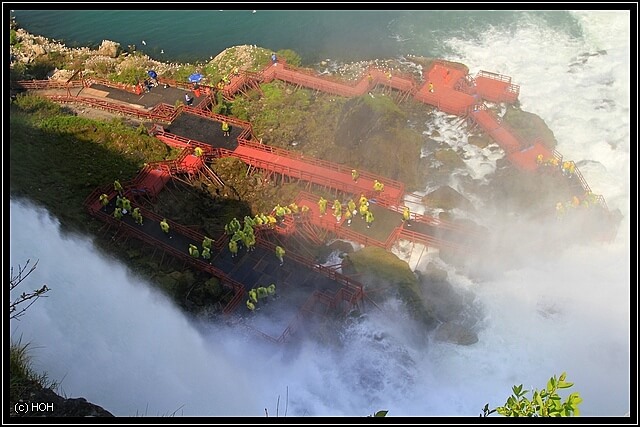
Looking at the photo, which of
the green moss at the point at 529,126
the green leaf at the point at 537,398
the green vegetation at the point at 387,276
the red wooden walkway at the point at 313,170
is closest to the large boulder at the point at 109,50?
the red wooden walkway at the point at 313,170

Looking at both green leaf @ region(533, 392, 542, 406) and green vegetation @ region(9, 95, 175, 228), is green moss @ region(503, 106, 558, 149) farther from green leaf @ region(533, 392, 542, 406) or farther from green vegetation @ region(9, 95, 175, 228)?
green leaf @ region(533, 392, 542, 406)

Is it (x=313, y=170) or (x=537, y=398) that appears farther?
(x=313, y=170)

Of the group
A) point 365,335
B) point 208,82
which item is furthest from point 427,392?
point 208,82

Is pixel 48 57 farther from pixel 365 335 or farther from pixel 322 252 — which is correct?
pixel 365 335

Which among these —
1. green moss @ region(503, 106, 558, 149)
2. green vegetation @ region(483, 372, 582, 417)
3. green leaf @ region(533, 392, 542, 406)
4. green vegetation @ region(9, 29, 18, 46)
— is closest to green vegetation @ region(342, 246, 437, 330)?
green vegetation @ region(483, 372, 582, 417)

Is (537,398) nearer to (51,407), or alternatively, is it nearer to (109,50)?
(51,407)

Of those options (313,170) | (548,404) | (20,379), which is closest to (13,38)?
(313,170)

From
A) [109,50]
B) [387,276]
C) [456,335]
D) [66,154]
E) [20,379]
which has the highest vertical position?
[20,379]

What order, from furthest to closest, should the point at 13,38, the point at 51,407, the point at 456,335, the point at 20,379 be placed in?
the point at 13,38, the point at 456,335, the point at 20,379, the point at 51,407

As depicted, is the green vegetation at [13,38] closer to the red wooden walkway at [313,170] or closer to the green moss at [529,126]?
the red wooden walkway at [313,170]
